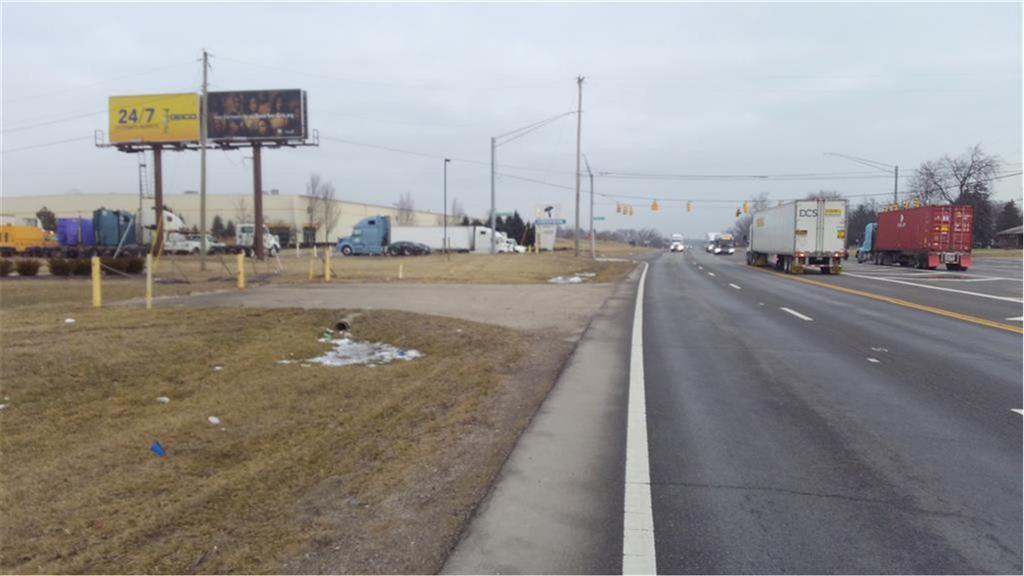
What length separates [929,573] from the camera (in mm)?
3645

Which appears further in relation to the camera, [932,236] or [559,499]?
[932,236]

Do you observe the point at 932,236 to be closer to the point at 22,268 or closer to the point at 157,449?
the point at 157,449

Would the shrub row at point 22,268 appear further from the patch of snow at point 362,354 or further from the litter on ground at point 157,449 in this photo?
the litter on ground at point 157,449

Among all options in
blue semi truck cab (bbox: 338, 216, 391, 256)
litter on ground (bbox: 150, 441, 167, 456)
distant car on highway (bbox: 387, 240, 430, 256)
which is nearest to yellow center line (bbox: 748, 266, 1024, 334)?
litter on ground (bbox: 150, 441, 167, 456)

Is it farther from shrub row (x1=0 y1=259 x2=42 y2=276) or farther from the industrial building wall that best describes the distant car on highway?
the industrial building wall

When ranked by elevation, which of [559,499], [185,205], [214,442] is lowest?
[214,442]

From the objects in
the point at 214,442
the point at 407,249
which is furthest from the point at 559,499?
the point at 407,249

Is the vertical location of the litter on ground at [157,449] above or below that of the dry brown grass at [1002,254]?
below

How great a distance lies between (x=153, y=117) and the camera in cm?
5547

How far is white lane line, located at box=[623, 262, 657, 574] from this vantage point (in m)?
3.75

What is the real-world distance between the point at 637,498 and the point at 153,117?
6094 cm

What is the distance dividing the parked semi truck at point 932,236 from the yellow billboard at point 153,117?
5176cm

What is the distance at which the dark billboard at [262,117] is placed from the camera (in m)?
53.7

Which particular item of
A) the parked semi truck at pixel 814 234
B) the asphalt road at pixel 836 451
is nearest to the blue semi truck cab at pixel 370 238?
the parked semi truck at pixel 814 234
